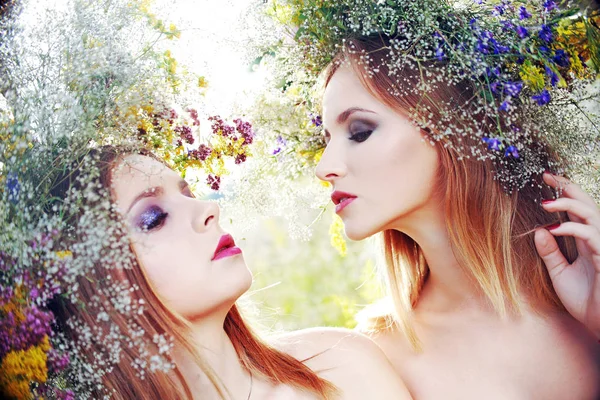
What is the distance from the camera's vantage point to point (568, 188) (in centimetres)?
245

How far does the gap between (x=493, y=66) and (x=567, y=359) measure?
1.33 meters

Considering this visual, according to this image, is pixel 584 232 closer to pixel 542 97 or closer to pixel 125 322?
pixel 542 97

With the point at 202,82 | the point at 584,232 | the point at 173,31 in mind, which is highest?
the point at 173,31

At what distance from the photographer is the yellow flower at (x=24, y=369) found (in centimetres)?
197

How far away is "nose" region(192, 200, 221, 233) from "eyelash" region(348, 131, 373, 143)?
68 cm

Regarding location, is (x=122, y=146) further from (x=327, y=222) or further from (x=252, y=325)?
(x=327, y=222)

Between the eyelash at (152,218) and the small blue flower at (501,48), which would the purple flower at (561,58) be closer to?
the small blue flower at (501,48)

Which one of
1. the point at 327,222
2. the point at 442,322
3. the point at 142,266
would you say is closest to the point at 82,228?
the point at 142,266

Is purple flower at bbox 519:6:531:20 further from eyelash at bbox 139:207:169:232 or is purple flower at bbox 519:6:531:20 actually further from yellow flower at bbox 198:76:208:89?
eyelash at bbox 139:207:169:232

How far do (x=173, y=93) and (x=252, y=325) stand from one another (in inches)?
45.0

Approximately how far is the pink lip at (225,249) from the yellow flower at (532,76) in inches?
52.5

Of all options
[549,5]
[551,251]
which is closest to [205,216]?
[551,251]

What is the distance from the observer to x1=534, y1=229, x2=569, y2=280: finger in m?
2.51

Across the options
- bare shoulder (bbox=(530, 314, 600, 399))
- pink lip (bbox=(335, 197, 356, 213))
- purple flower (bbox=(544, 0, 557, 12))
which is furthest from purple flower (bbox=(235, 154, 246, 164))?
bare shoulder (bbox=(530, 314, 600, 399))
